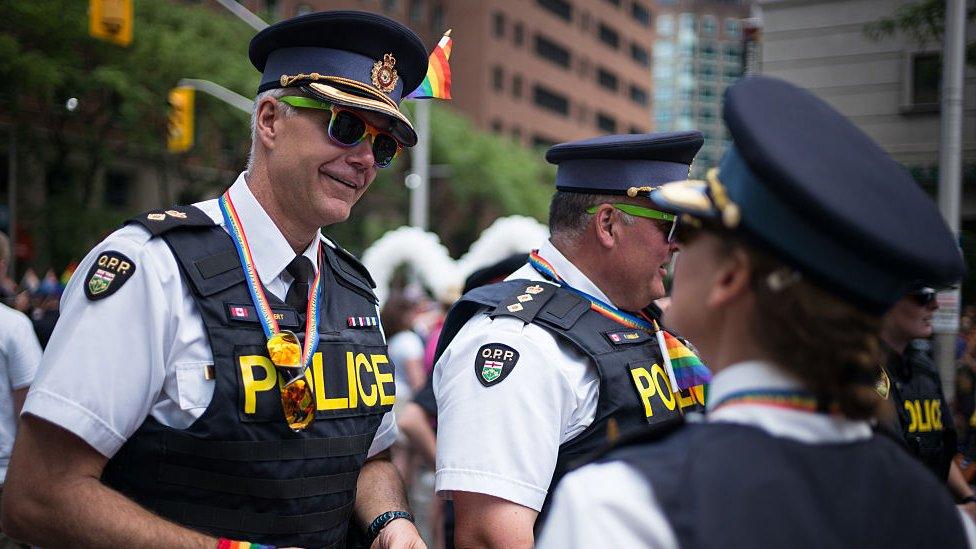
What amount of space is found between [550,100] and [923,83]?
5429 cm

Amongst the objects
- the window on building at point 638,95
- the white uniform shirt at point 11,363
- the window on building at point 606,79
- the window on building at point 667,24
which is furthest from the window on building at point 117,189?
the window on building at point 667,24

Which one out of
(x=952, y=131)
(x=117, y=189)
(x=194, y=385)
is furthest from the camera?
(x=117, y=189)

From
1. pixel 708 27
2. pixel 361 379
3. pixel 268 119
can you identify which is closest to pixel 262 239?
pixel 268 119

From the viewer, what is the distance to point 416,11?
45688 millimetres

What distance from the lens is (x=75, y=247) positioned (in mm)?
6566

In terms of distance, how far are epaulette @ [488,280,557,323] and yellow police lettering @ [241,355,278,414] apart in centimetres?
77

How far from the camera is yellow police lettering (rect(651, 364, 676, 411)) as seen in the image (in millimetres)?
2875

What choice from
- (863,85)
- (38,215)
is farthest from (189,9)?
(863,85)

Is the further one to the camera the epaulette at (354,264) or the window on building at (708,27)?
the window on building at (708,27)

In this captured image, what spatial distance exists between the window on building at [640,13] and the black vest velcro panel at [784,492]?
70849 millimetres

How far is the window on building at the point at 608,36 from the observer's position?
6438cm

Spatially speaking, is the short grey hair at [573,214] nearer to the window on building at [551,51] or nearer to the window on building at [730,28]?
the window on building at [551,51]

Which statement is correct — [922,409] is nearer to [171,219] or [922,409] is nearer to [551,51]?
[171,219]

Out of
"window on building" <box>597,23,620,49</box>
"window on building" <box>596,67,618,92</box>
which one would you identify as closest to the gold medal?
"window on building" <box>596,67,618,92</box>
